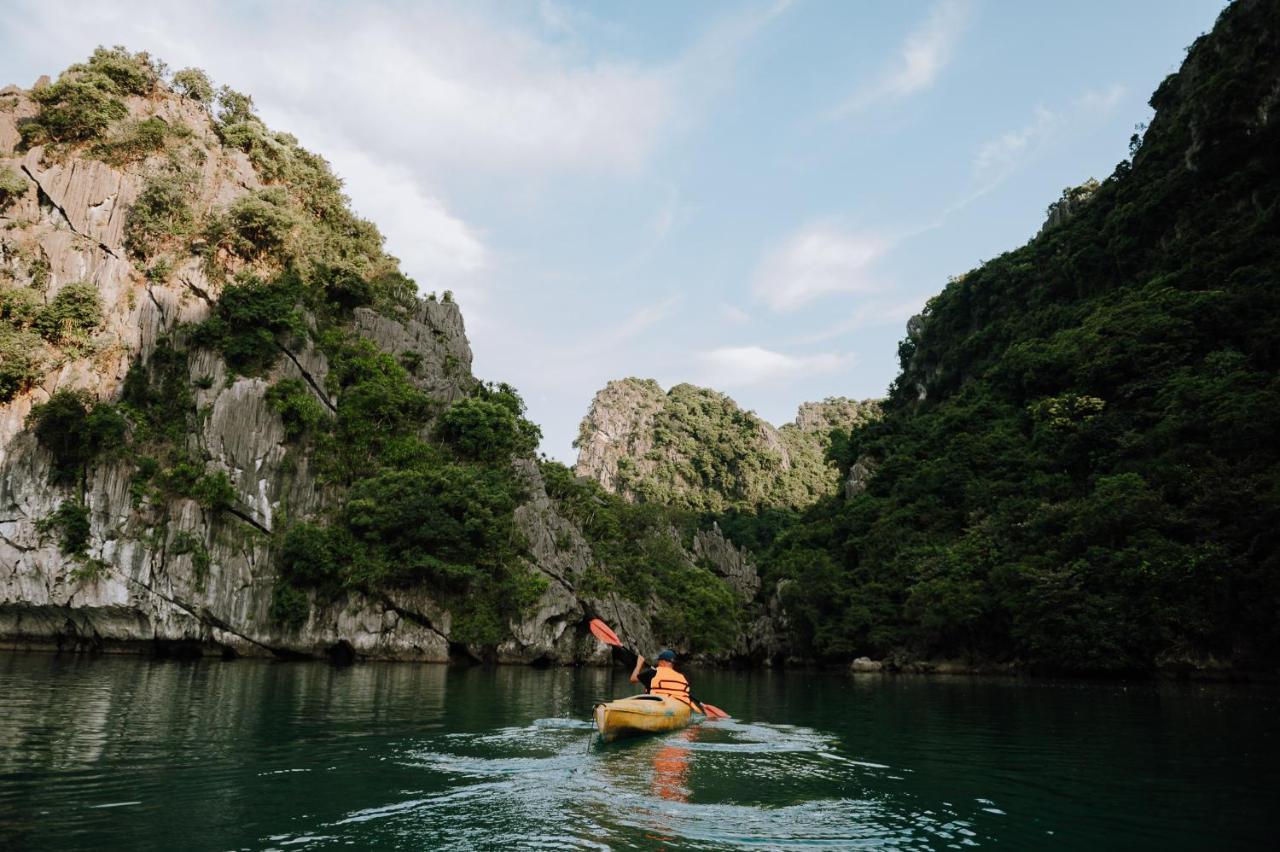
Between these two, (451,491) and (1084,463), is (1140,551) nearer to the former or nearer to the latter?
(1084,463)

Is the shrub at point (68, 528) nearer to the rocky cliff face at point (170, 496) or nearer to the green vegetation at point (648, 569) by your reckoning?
the rocky cliff face at point (170, 496)

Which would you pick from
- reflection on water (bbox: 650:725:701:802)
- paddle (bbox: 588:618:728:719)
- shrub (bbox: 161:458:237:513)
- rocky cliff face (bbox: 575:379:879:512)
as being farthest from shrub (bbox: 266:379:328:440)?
rocky cliff face (bbox: 575:379:879:512)

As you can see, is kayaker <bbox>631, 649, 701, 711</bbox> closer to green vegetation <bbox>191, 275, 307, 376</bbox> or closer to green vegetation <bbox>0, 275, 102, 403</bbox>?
green vegetation <bbox>191, 275, 307, 376</bbox>

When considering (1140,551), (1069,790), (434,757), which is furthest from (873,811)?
(1140,551)

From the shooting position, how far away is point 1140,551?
2652cm

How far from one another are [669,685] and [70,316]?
32.8 meters

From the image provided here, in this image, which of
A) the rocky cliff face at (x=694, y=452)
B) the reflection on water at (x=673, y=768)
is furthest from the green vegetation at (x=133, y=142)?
the rocky cliff face at (x=694, y=452)

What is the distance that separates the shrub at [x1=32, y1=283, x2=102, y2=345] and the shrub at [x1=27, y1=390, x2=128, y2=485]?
9.31ft

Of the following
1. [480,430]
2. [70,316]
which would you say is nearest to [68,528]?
[70,316]

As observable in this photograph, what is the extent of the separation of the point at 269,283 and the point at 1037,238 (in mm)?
57910

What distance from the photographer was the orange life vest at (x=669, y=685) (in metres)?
13.8

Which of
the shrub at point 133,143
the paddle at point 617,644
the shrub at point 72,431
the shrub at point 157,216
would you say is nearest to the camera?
the paddle at point 617,644

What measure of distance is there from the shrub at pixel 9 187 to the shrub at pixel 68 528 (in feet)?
53.4

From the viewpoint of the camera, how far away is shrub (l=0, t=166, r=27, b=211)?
3609cm
